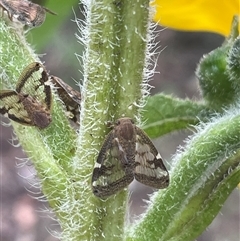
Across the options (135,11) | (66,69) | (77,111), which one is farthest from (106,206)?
(66,69)

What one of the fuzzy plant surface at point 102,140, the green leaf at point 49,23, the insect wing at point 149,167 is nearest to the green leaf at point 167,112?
the fuzzy plant surface at point 102,140

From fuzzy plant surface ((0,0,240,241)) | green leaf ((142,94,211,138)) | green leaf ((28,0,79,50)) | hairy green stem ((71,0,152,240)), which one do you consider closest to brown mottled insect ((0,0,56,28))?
fuzzy plant surface ((0,0,240,241))

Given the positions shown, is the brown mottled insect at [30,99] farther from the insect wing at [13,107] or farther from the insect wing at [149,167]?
the insect wing at [149,167]

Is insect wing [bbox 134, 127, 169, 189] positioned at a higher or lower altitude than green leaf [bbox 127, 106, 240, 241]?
higher

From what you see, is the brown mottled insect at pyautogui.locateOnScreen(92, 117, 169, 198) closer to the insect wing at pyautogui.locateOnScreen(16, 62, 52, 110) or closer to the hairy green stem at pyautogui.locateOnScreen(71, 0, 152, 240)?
the hairy green stem at pyautogui.locateOnScreen(71, 0, 152, 240)

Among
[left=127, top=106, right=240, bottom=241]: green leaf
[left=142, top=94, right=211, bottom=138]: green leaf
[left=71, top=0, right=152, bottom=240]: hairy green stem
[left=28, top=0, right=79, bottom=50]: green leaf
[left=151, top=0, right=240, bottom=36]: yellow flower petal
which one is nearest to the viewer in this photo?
[left=71, top=0, right=152, bottom=240]: hairy green stem

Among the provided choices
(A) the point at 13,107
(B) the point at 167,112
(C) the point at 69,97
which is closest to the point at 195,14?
(B) the point at 167,112
